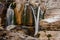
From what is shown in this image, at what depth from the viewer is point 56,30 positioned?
3.98 meters

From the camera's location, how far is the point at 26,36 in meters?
4.04

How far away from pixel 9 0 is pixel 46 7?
744mm

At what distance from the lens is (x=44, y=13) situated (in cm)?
407

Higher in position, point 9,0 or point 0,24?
point 9,0

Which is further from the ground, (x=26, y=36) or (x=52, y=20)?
(x=52, y=20)

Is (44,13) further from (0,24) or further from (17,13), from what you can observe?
(0,24)

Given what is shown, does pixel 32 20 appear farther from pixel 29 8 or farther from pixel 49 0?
pixel 49 0

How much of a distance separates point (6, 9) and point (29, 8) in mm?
458

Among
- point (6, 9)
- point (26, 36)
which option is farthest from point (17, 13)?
point (26, 36)

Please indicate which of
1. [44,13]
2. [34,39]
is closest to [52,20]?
[44,13]

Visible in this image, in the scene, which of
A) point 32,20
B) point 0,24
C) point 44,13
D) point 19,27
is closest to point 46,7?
point 44,13

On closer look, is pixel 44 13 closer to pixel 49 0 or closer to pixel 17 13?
pixel 49 0

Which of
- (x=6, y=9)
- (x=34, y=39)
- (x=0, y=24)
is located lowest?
(x=34, y=39)

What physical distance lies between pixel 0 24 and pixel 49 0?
1.07 metres
